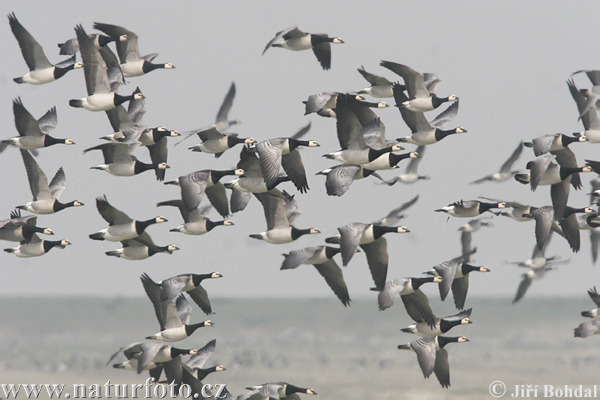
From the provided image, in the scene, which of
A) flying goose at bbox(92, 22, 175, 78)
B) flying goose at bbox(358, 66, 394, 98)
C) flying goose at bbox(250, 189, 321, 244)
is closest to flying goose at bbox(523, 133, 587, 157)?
flying goose at bbox(358, 66, 394, 98)

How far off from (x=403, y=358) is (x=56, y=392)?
9.88 m

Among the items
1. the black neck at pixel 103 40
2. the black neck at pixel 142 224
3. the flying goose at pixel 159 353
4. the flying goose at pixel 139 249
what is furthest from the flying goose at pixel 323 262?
the black neck at pixel 103 40

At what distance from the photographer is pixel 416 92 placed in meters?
18.2

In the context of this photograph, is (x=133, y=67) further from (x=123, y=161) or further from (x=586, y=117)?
(x=586, y=117)

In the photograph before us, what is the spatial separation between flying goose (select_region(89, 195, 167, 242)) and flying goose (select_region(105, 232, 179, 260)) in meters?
0.63

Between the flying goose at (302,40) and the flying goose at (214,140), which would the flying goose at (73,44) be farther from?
the flying goose at (302,40)

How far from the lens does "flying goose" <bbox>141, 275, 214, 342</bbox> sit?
1746cm

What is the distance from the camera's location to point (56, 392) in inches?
1072

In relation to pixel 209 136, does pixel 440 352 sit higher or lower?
lower

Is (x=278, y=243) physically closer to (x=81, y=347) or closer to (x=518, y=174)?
(x=518, y=174)

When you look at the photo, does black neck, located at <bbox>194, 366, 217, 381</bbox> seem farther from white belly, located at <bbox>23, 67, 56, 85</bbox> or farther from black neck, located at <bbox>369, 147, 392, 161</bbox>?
white belly, located at <bbox>23, 67, 56, 85</bbox>

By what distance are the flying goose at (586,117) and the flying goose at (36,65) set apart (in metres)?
9.31

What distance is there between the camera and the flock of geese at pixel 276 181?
1627cm

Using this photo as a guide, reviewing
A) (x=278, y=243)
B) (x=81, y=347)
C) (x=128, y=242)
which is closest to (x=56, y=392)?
(x=81, y=347)
